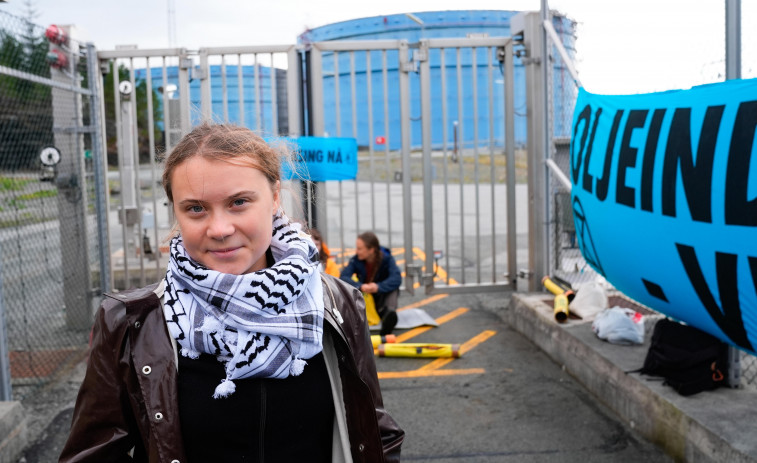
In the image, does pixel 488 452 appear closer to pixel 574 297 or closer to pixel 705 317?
pixel 705 317

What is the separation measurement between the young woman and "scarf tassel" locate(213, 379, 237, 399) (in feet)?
0.04

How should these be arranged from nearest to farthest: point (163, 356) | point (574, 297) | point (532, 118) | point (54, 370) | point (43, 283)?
1. point (163, 356)
2. point (54, 370)
3. point (574, 297)
4. point (532, 118)
5. point (43, 283)

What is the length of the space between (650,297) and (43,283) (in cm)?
802

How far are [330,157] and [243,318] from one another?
19.7ft

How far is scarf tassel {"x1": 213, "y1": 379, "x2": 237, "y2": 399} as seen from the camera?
5.62 ft

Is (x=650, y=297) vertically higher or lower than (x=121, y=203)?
lower

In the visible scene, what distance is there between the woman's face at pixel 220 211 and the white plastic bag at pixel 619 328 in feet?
13.3

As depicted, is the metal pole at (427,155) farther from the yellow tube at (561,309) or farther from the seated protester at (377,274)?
the yellow tube at (561,309)

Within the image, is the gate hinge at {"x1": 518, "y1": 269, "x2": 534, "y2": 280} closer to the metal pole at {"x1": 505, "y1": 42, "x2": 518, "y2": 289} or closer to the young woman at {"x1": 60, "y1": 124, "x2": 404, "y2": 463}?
the metal pole at {"x1": 505, "y1": 42, "x2": 518, "y2": 289}

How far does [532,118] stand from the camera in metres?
7.71

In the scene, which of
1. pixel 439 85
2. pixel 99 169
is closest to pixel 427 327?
pixel 99 169

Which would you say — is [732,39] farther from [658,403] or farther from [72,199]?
[72,199]

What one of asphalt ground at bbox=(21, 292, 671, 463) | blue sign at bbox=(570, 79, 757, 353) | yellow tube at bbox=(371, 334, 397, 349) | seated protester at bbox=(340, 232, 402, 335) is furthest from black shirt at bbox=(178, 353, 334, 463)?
seated protester at bbox=(340, 232, 402, 335)

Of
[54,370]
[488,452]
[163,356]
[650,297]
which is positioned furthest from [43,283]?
[163,356]
